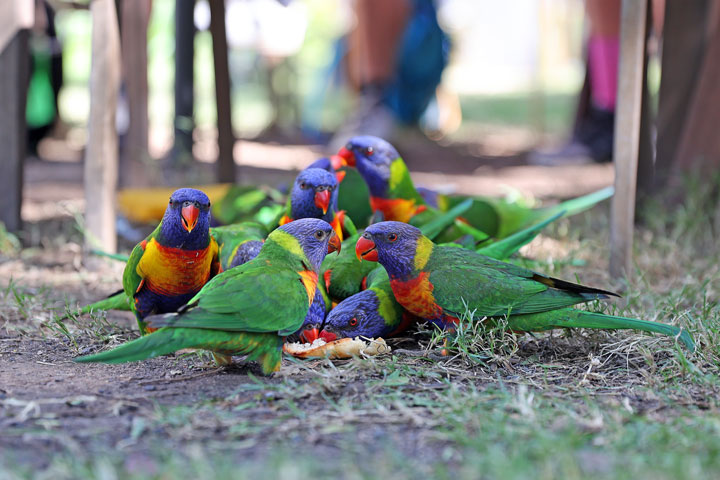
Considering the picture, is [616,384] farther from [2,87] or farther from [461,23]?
[461,23]

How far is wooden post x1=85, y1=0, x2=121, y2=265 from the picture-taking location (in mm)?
3379

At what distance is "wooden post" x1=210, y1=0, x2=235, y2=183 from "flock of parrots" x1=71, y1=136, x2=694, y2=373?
1591 mm

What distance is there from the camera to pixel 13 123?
12.2ft

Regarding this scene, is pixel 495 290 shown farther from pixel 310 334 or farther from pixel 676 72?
pixel 676 72

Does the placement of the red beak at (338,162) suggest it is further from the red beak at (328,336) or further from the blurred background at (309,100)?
the red beak at (328,336)

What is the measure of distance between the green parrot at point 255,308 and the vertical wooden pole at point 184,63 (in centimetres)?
291

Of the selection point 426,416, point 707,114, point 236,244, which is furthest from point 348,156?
point 707,114

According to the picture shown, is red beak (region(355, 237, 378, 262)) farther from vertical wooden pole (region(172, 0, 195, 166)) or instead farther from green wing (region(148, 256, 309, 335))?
vertical wooden pole (region(172, 0, 195, 166))

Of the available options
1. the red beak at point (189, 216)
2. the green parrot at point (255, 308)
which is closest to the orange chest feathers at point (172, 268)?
the red beak at point (189, 216)

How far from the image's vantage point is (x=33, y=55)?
7109 millimetres

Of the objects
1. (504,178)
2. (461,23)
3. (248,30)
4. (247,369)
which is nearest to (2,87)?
(247,369)

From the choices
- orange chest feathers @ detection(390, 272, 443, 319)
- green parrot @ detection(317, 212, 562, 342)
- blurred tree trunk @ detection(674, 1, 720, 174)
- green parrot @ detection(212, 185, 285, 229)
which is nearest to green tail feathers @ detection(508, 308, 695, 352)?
orange chest feathers @ detection(390, 272, 443, 319)

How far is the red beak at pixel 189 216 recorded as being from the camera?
7.53ft

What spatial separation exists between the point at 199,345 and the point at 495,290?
0.93m
